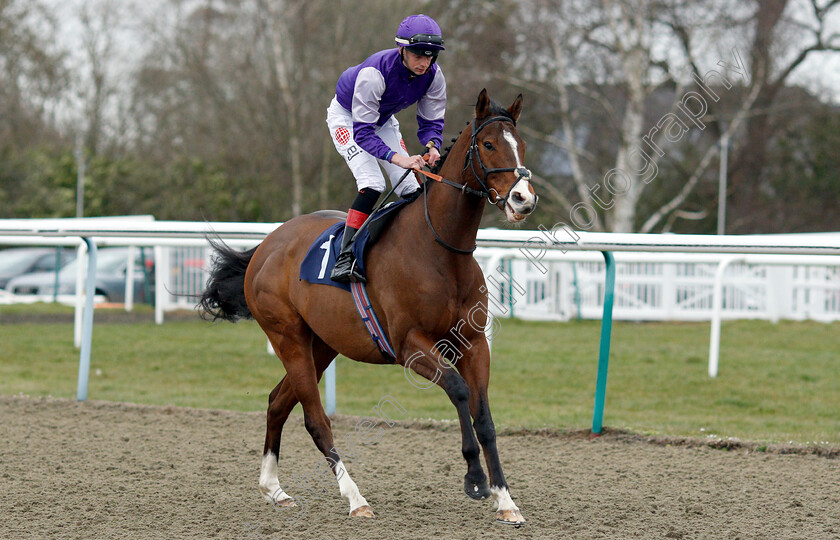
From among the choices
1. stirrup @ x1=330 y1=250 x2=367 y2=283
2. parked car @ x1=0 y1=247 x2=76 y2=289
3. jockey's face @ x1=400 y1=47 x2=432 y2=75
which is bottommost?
parked car @ x1=0 y1=247 x2=76 y2=289

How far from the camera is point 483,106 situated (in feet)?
13.3

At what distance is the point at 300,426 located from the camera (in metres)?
6.81

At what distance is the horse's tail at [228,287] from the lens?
561cm

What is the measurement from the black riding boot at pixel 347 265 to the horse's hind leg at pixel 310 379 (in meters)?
0.57

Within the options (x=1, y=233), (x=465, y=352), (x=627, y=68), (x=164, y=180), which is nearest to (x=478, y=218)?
(x=465, y=352)

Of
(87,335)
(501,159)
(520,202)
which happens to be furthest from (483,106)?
(87,335)

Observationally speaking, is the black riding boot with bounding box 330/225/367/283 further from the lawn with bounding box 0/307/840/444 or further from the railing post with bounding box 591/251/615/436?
the lawn with bounding box 0/307/840/444

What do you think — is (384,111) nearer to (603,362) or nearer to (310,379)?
(310,379)

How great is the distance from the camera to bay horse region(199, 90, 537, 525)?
3.98m

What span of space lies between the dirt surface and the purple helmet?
2.14 meters

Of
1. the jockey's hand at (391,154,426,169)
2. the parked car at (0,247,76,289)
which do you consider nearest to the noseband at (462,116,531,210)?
the jockey's hand at (391,154,426,169)

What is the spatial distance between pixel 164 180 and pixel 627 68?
1163 centimetres

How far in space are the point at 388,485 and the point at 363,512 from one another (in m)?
0.69

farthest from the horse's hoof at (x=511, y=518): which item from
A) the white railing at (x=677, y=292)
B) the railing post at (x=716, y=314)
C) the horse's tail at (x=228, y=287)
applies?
the white railing at (x=677, y=292)
